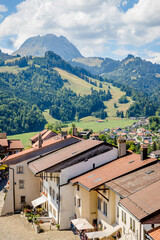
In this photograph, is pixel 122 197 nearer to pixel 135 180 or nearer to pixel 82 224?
pixel 135 180

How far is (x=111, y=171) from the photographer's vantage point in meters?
32.7

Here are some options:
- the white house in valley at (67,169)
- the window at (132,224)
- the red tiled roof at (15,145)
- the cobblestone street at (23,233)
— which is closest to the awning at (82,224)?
the cobblestone street at (23,233)

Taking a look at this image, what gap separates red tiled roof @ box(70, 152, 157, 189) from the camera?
3076cm

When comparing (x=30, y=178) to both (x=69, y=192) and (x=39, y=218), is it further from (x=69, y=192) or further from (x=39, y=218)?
(x=69, y=192)

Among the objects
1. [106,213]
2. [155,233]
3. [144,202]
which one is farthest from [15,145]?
[155,233]

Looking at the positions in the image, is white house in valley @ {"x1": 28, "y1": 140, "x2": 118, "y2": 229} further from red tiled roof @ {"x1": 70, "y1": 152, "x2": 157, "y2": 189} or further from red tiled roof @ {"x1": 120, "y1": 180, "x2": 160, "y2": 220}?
red tiled roof @ {"x1": 120, "y1": 180, "x2": 160, "y2": 220}

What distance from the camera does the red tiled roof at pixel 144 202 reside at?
21.9 meters

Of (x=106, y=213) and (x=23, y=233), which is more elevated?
(x=106, y=213)

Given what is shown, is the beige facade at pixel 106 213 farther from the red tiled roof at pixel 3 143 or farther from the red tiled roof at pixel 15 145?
the red tiled roof at pixel 15 145

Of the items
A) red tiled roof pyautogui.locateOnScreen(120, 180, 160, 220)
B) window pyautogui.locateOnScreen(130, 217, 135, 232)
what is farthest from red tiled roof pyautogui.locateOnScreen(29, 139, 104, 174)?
window pyautogui.locateOnScreen(130, 217, 135, 232)

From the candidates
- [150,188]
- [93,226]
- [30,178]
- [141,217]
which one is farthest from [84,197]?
[30,178]

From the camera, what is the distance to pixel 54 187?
1481 inches

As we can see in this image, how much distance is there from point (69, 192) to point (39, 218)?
6.95 m

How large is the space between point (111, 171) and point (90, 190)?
4.41 meters
